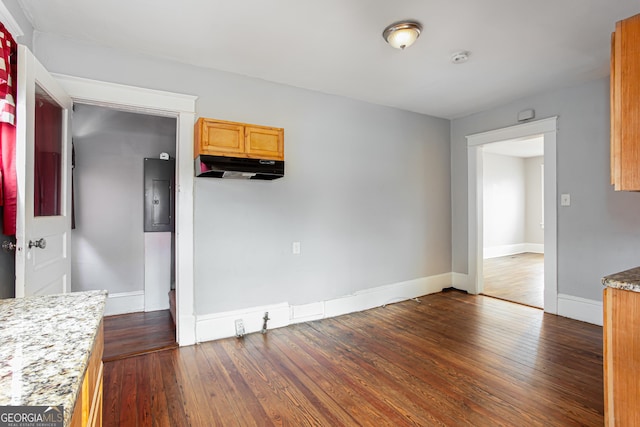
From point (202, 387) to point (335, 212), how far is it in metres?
2.21

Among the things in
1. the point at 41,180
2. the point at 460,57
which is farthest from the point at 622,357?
the point at 41,180

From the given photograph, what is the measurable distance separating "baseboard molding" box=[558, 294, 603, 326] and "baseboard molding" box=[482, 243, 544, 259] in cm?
434

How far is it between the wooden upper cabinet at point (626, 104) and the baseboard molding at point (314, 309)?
282 centimetres

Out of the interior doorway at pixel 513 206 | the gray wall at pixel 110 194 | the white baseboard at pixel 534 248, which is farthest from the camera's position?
the white baseboard at pixel 534 248

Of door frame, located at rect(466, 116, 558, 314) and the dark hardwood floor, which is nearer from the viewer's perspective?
the dark hardwood floor

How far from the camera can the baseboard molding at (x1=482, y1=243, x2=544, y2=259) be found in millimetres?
7875

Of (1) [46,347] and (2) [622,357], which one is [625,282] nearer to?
(2) [622,357]

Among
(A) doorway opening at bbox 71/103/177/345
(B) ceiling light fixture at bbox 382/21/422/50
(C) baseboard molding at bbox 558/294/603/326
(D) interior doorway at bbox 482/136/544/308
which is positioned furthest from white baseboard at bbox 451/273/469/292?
(A) doorway opening at bbox 71/103/177/345

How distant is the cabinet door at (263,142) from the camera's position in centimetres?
289

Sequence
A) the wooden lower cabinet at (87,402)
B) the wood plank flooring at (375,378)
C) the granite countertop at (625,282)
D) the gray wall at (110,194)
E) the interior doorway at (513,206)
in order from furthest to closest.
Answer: the interior doorway at (513,206)
the gray wall at (110,194)
the wood plank flooring at (375,378)
the granite countertop at (625,282)
the wooden lower cabinet at (87,402)

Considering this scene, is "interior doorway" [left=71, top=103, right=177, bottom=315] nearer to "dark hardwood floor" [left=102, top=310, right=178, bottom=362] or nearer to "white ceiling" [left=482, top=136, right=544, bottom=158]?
"dark hardwood floor" [left=102, top=310, right=178, bottom=362]

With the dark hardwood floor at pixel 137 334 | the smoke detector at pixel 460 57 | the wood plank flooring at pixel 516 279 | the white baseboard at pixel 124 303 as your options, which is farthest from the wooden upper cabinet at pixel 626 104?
the white baseboard at pixel 124 303

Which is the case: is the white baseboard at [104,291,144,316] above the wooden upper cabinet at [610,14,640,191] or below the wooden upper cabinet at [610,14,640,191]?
below

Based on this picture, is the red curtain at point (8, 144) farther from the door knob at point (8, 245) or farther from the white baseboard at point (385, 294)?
the white baseboard at point (385, 294)
